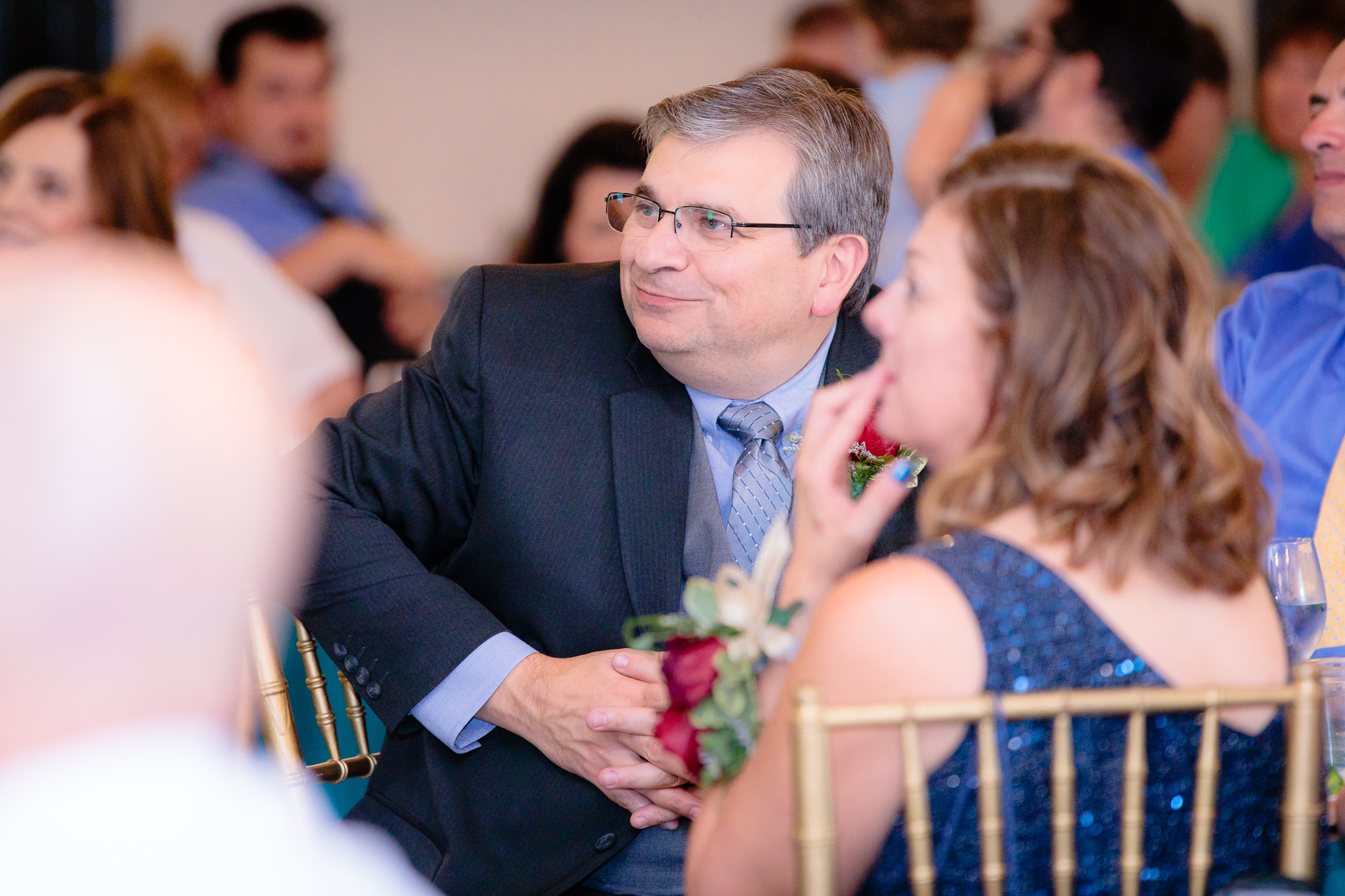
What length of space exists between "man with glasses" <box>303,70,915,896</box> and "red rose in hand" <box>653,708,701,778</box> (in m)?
0.38

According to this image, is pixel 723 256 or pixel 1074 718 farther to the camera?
pixel 723 256

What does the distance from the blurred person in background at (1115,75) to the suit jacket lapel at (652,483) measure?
6.90ft

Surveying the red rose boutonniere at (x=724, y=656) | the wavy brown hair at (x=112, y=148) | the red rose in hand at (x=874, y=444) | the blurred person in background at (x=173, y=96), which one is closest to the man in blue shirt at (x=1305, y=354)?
the red rose in hand at (x=874, y=444)

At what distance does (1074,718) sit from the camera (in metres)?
1.16

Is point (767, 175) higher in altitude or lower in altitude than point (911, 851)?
higher

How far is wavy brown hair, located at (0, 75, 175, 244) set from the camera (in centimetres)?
319

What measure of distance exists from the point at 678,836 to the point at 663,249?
0.83 m

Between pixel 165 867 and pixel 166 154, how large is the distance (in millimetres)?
2828

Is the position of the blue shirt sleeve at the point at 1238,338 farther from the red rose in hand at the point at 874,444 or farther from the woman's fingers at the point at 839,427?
the woman's fingers at the point at 839,427

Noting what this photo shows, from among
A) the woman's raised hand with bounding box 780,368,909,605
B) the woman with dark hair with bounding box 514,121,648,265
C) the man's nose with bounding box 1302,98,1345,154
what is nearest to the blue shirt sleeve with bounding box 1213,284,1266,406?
the man's nose with bounding box 1302,98,1345,154

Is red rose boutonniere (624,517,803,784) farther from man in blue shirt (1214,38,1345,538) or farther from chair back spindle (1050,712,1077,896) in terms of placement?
man in blue shirt (1214,38,1345,538)

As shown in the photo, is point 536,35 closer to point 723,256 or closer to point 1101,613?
point 723,256

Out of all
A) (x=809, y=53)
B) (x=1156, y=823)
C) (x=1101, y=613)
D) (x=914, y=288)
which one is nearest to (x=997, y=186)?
(x=914, y=288)

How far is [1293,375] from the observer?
2.23 m
